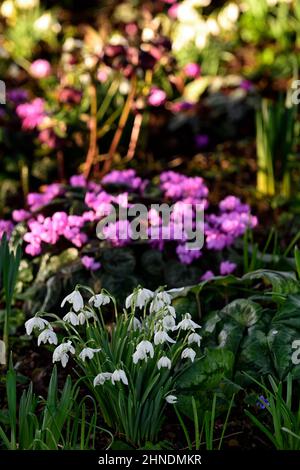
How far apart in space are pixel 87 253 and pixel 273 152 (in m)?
1.91

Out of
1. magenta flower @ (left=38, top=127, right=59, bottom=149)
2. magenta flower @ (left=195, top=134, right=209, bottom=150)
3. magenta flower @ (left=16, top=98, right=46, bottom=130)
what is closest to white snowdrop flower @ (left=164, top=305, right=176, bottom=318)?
magenta flower @ (left=38, top=127, right=59, bottom=149)

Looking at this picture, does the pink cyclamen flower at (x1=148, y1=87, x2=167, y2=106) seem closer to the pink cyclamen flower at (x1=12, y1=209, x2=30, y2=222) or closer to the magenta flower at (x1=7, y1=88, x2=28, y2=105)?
the magenta flower at (x1=7, y1=88, x2=28, y2=105)

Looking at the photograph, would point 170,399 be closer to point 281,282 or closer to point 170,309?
point 170,309

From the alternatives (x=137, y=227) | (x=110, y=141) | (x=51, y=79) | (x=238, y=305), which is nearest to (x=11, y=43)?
(x=51, y=79)

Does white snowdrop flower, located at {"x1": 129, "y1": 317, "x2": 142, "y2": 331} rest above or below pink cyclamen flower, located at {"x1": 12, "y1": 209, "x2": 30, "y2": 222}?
below

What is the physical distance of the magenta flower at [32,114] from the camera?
17.9ft

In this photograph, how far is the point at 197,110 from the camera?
21.1ft

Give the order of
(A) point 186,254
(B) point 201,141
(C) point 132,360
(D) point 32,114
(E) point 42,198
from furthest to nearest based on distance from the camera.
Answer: (B) point 201,141
(D) point 32,114
(E) point 42,198
(A) point 186,254
(C) point 132,360

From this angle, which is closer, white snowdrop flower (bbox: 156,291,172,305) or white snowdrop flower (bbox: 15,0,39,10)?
white snowdrop flower (bbox: 156,291,172,305)

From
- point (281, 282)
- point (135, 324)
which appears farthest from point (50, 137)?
point (135, 324)

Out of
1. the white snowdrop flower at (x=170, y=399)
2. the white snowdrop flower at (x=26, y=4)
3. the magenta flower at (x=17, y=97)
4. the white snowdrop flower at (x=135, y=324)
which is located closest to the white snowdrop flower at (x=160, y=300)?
the white snowdrop flower at (x=135, y=324)

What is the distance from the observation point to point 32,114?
18.0 feet

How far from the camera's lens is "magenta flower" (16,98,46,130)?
544 cm

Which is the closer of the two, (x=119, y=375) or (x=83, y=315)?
(x=119, y=375)
